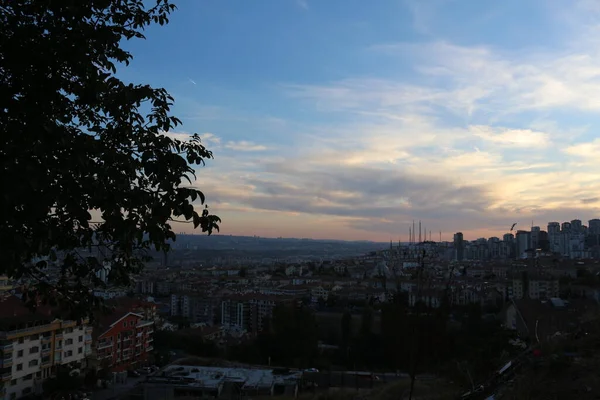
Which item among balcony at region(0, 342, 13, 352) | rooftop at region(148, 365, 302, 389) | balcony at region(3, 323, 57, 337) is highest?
balcony at region(3, 323, 57, 337)

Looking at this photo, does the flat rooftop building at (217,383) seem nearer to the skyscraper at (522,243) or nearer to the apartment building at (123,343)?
the apartment building at (123,343)

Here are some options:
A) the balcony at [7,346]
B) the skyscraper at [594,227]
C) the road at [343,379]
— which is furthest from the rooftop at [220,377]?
the skyscraper at [594,227]

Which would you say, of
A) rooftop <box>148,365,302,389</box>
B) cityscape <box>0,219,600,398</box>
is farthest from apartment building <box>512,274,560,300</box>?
rooftop <box>148,365,302,389</box>

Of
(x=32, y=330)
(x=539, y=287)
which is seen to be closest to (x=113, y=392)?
(x=32, y=330)

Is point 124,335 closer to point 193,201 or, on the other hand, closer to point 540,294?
point 193,201

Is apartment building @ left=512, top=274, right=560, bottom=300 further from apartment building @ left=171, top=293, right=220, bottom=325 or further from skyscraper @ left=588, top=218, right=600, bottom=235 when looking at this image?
skyscraper @ left=588, top=218, right=600, bottom=235

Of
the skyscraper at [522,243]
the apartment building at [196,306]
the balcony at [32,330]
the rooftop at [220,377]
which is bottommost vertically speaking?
the apartment building at [196,306]

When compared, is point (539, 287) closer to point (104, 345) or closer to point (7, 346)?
point (104, 345)

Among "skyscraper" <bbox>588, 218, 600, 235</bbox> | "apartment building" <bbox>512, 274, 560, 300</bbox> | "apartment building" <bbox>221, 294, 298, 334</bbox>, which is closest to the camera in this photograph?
"apartment building" <bbox>512, 274, 560, 300</bbox>
